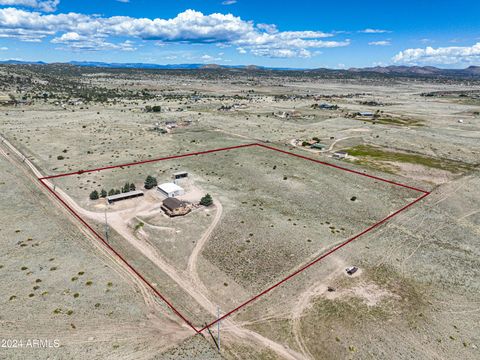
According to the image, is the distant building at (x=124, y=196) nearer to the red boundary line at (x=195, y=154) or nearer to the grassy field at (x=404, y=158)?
the red boundary line at (x=195, y=154)

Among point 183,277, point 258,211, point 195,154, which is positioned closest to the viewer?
point 183,277

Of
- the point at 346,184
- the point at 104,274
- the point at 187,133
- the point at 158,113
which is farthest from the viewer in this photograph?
the point at 158,113

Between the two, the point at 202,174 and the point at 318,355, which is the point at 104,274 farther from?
the point at 202,174

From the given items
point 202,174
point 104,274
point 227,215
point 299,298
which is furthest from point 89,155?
point 299,298

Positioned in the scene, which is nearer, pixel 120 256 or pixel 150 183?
pixel 120 256

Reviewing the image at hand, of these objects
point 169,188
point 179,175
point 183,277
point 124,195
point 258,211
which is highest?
point 169,188

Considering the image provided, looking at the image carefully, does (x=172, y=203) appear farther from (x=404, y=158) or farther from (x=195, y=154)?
(x=404, y=158)

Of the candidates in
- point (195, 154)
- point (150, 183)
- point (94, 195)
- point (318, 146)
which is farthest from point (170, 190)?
point (318, 146)
